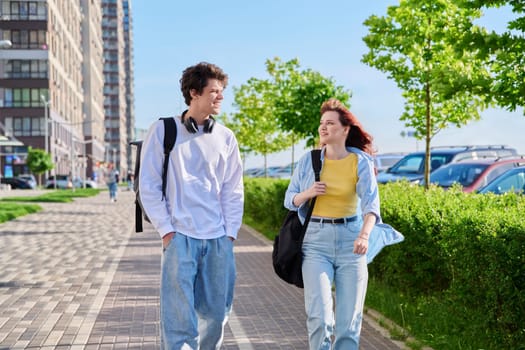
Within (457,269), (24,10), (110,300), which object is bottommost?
(110,300)

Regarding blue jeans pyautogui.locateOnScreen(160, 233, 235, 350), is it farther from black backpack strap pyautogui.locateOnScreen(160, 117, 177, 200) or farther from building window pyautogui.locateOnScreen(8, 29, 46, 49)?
building window pyautogui.locateOnScreen(8, 29, 46, 49)

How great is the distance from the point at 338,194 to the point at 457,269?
1945 millimetres

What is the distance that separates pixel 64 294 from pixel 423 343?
14.9 feet

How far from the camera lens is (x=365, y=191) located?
4.82 metres

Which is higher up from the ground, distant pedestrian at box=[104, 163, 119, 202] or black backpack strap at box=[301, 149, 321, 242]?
black backpack strap at box=[301, 149, 321, 242]

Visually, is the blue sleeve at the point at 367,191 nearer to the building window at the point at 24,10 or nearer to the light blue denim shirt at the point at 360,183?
the light blue denim shirt at the point at 360,183

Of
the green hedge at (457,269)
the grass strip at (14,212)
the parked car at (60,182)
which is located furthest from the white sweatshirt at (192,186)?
the parked car at (60,182)

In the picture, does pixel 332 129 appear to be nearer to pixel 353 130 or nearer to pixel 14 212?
pixel 353 130

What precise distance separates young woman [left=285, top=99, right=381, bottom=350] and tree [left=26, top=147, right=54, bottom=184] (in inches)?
3019

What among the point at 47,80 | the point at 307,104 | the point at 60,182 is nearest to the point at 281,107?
the point at 307,104

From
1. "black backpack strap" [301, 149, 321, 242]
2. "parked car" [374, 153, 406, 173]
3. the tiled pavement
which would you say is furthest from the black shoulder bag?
"parked car" [374, 153, 406, 173]

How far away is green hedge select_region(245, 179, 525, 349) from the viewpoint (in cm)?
A: 549

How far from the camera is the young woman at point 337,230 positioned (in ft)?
15.4

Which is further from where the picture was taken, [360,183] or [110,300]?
[110,300]
